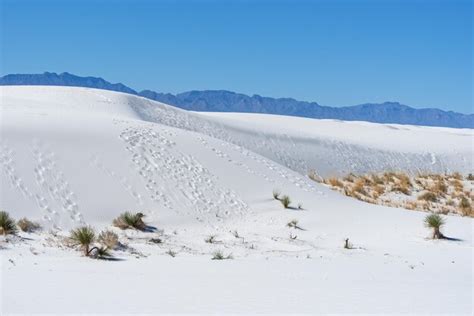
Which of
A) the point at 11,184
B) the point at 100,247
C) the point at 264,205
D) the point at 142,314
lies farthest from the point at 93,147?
the point at 142,314

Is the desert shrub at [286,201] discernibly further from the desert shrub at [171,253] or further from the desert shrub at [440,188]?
the desert shrub at [440,188]

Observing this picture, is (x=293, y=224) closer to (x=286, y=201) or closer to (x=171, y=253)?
(x=286, y=201)

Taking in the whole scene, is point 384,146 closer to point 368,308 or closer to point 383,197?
point 383,197

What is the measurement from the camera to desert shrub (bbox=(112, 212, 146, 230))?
42.8ft

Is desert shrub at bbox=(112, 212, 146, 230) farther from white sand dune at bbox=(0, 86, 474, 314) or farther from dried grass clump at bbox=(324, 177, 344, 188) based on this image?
dried grass clump at bbox=(324, 177, 344, 188)

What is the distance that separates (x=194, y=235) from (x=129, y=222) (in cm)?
139

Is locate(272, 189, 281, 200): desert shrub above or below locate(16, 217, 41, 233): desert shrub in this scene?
above

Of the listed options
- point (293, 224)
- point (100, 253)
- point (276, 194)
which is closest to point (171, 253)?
point (100, 253)

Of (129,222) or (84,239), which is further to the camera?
(129,222)

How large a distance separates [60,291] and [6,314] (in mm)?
1084

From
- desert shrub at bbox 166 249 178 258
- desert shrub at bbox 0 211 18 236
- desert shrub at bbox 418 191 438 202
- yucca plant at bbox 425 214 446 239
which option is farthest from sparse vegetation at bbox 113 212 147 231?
desert shrub at bbox 418 191 438 202

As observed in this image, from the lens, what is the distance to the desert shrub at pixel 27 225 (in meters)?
11.8

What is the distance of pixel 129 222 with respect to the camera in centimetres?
1307

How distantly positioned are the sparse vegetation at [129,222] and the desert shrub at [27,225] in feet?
5.36
